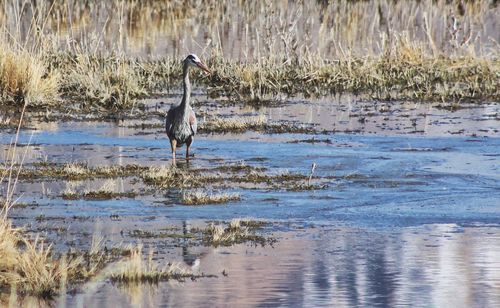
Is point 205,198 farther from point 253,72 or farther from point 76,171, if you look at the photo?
point 253,72

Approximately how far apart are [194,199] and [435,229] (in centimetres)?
257

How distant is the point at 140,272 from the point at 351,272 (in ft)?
5.45

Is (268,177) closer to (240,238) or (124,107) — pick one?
(240,238)

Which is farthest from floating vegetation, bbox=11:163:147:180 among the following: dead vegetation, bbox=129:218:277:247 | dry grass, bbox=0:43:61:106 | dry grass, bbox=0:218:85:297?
dry grass, bbox=0:43:61:106

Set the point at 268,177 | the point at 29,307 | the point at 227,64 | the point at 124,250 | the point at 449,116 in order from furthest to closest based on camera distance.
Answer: the point at 227,64 → the point at 449,116 → the point at 268,177 → the point at 124,250 → the point at 29,307

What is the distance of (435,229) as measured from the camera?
12.3 m

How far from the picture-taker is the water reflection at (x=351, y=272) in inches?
369

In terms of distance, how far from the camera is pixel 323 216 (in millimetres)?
12953

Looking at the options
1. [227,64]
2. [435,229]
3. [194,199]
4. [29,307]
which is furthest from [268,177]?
[227,64]

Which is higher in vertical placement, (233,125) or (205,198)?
(233,125)

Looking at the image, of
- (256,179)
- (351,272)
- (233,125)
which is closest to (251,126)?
(233,125)

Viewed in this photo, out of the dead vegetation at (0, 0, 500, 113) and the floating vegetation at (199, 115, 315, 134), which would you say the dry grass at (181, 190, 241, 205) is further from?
the dead vegetation at (0, 0, 500, 113)

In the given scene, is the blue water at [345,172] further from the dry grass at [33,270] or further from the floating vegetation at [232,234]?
the dry grass at [33,270]

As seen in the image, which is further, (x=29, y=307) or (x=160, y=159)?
(x=160, y=159)
